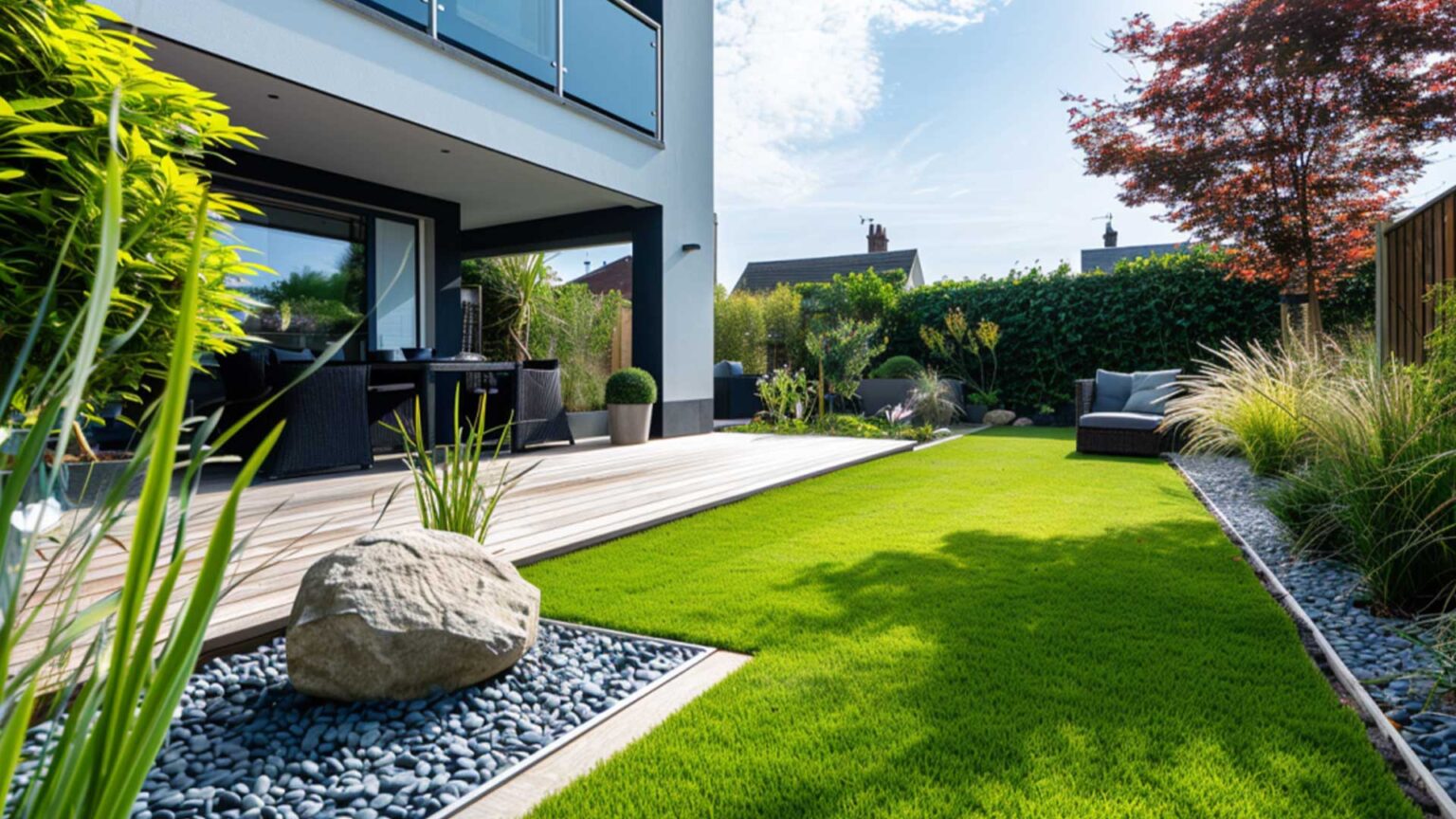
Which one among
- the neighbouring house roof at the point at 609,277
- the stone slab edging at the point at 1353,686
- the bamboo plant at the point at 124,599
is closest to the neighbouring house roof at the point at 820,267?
the neighbouring house roof at the point at 609,277

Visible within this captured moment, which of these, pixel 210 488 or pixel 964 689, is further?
pixel 210 488

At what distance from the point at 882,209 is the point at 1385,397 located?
23.0m

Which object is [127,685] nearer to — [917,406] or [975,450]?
[975,450]

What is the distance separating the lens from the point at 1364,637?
7.96 feet

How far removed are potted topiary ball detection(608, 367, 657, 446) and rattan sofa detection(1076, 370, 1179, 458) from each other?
4227mm

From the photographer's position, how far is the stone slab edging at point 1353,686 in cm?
156

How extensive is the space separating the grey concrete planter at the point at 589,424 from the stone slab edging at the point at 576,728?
5.81 m

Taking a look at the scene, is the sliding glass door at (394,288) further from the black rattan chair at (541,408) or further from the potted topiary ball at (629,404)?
the potted topiary ball at (629,404)

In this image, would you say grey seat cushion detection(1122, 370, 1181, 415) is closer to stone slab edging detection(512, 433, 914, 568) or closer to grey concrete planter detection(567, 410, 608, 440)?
stone slab edging detection(512, 433, 914, 568)

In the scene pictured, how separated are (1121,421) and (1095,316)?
485 centimetres

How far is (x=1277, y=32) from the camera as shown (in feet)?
21.7

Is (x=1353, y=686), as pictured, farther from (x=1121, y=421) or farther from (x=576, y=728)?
(x=1121, y=421)

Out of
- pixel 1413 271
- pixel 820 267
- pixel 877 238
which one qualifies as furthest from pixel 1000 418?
pixel 877 238

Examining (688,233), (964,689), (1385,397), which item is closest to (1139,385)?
(688,233)
